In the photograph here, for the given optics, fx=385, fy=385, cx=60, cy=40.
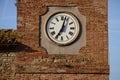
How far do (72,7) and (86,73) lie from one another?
Answer: 2.21 meters

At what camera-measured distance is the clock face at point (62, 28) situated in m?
12.4

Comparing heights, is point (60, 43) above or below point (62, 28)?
below

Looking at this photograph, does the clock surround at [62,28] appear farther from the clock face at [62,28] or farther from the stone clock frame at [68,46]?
the stone clock frame at [68,46]

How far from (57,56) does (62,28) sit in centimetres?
92

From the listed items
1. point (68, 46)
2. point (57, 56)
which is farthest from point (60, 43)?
point (57, 56)

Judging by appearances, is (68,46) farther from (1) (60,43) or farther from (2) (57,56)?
(2) (57,56)

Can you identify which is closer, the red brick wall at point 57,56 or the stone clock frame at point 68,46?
the red brick wall at point 57,56

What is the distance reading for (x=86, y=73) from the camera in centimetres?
1241

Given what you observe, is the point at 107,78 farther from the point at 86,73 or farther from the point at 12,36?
the point at 12,36

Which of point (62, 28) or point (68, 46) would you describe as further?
point (68, 46)

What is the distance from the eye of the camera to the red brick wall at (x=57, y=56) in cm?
1234

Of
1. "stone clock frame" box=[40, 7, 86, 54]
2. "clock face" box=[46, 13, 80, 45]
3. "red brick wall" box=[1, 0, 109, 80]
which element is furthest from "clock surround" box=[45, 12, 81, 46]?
"red brick wall" box=[1, 0, 109, 80]

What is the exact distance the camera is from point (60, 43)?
40.7ft

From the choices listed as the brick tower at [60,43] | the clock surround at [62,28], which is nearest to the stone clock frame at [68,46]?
the brick tower at [60,43]
